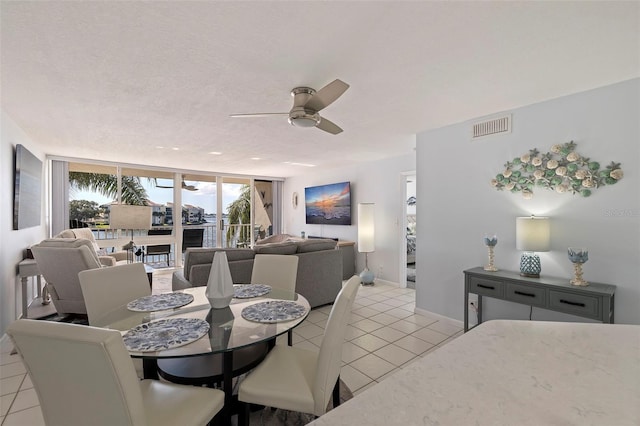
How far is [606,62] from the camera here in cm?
197

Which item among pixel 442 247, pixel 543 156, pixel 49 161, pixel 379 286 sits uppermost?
pixel 49 161

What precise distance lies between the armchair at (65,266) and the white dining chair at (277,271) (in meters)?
1.83

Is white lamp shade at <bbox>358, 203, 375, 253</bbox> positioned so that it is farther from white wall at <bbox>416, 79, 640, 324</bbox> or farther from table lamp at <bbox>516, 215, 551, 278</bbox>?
table lamp at <bbox>516, 215, 551, 278</bbox>

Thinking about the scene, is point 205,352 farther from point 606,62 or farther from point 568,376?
point 606,62

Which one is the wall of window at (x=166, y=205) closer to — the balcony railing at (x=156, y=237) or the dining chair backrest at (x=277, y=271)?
the balcony railing at (x=156, y=237)

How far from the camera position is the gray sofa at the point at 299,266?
3035mm

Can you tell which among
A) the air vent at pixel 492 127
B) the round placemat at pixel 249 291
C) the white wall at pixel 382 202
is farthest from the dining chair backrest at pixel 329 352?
the white wall at pixel 382 202

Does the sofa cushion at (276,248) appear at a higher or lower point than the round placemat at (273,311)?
higher

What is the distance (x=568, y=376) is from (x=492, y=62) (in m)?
2.01

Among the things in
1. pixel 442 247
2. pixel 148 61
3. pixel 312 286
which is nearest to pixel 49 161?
pixel 148 61

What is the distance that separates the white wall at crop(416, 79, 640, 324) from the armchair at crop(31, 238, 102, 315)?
12.5 ft

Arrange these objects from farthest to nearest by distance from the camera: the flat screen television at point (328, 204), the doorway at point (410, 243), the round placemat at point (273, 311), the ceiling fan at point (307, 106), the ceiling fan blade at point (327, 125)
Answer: the flat screen television at point (328, 204) → the doorway at point (410, 243) → the ceiling fan blade at point (327, 125) → the ceiling fan at point (307, 106) → the round placemat at point (273, 311)

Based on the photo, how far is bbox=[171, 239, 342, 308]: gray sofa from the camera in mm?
3035

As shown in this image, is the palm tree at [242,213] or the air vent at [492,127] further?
the palm tree at [242,213]
